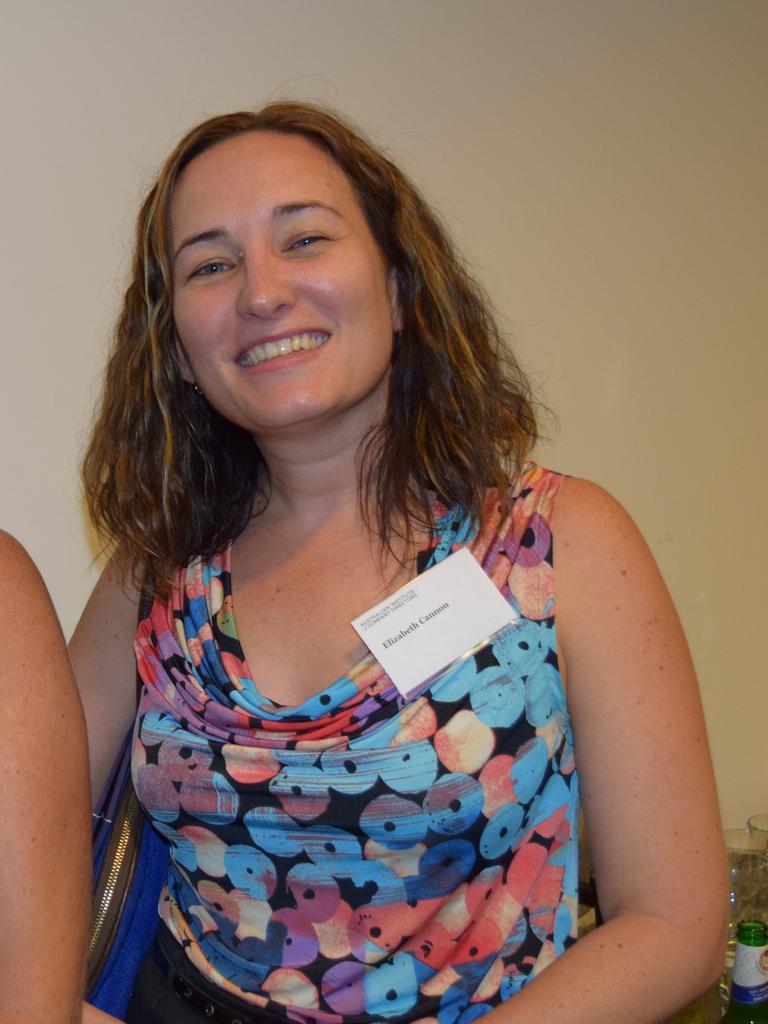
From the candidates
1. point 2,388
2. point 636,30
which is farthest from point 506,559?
point 636,30

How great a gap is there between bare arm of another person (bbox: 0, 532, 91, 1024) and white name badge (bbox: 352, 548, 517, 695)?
367mm

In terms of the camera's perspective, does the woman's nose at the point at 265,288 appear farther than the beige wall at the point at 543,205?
No

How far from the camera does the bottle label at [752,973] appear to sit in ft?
5.88

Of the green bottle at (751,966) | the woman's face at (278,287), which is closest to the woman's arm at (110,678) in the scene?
the woman's face at (278,287)

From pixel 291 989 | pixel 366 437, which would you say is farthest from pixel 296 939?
pixel 366 437

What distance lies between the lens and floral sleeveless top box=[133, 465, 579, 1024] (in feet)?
4.76

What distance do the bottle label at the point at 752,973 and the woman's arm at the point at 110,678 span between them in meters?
0.91

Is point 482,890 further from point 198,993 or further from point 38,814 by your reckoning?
point 38,814

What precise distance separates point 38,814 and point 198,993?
0.44m

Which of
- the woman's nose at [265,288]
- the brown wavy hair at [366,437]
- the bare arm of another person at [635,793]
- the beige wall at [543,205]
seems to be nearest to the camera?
the bare arm of another person at [635,793]

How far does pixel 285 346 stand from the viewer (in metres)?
1.56

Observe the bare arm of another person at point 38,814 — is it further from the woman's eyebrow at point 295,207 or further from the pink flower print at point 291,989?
the woman's eyebrow at point 295,207

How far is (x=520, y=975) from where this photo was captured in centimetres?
147

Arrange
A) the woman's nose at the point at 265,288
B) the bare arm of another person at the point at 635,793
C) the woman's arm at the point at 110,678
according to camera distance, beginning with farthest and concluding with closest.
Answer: the woman's arm at the point at 110,678, the woman's nose at the point at 265,288, the bare arm of another person at the point at 635,793
